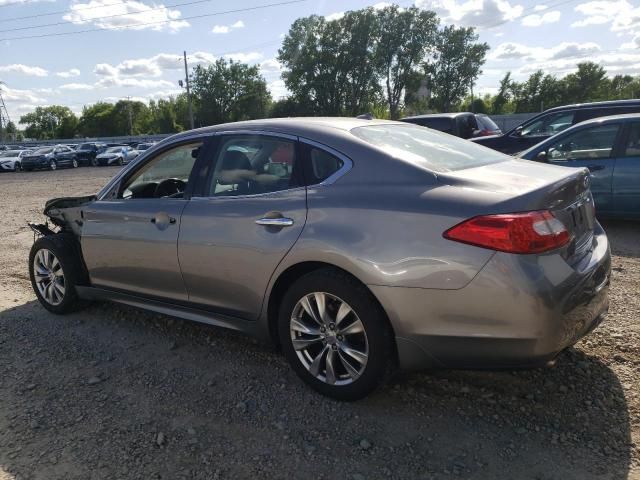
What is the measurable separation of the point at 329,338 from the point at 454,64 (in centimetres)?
7999

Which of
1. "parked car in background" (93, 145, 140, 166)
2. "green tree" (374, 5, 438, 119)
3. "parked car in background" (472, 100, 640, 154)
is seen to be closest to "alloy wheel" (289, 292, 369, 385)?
"parked car in background" (472, 100, 640, 154)

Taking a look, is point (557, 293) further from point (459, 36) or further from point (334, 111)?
point (459, 36)

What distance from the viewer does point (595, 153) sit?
6.84 m

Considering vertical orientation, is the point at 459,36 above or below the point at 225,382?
above

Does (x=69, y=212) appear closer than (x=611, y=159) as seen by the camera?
Yes

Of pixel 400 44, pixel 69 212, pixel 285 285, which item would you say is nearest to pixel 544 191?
pixel 285 285

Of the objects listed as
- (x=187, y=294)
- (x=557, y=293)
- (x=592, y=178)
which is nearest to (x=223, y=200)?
(x=187, y=294)

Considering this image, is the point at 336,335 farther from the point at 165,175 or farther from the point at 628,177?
the point at 628,177

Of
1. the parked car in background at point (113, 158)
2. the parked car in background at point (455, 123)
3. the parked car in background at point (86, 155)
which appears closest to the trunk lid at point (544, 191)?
the parked car in background at point (455, 123)

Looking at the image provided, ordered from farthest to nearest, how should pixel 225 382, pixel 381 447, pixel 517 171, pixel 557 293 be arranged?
pixel 225 382 < pixel 517 171 < pixel 381 447 < pixel 557 293

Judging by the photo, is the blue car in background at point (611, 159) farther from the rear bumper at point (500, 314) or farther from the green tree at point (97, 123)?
the green tree at point (97, 123)

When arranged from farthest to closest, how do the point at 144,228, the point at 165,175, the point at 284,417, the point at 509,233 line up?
the point at 165,175 → the point at 144,228 → the point at 284,417 → the point at 509,233

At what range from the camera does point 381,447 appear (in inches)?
104

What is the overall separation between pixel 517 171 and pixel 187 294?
2.27 m
